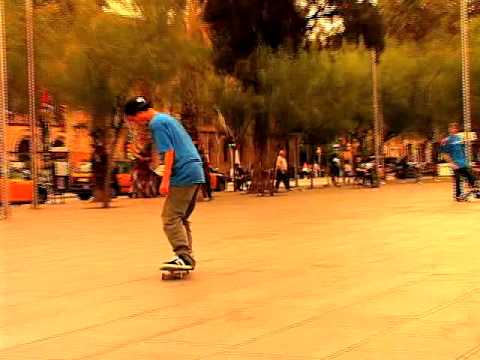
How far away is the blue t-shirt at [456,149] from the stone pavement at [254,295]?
5.62 metres

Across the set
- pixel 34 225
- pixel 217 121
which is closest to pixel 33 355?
pixel 34 225

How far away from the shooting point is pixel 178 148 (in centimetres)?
912

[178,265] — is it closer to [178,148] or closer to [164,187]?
[164,187]

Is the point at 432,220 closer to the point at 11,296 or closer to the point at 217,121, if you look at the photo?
the point at 11,296

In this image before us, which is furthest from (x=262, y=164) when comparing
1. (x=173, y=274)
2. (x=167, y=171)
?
(x=167, y=171)

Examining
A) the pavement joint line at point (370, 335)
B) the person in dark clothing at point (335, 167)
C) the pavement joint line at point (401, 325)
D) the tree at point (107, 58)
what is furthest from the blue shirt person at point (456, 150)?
the person in dark clothing at point (335, 167)

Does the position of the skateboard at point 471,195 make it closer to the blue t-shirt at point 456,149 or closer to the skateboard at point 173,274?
the blue t-shirt at point 456,149

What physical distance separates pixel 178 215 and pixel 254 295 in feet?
5.76

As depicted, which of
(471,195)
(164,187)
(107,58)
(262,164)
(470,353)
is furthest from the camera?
(262,164)

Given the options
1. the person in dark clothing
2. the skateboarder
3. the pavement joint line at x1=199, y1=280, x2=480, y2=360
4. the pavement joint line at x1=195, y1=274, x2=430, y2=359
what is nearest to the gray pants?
the skateboarder

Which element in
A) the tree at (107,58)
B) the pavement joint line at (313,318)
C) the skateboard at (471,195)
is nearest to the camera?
the pavement joint line at (313,318)

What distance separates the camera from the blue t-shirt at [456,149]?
20438 millimetres

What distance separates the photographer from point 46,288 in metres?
8.63

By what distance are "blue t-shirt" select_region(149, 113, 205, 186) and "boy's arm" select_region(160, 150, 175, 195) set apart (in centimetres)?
11
